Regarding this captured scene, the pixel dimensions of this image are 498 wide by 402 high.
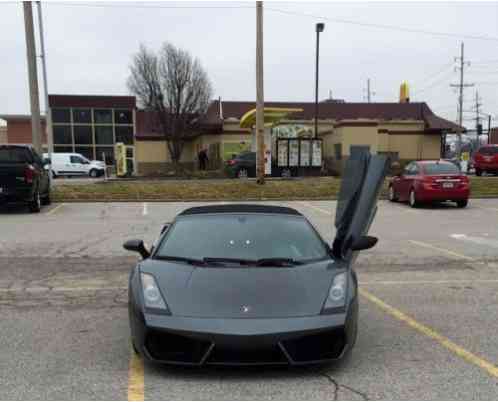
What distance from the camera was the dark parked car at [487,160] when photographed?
2792cm

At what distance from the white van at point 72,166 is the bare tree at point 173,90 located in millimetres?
6458

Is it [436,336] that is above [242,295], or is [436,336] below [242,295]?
below

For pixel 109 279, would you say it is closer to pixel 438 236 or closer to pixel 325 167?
pixel 438 236

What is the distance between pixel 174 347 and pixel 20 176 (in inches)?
464

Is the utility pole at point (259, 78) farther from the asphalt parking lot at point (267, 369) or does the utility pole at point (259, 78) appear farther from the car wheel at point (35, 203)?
the asphalt parking lot at point (267, 369)

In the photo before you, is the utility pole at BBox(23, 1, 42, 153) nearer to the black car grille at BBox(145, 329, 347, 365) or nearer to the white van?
the black car grille at BBox(145, 329, 347, 365)

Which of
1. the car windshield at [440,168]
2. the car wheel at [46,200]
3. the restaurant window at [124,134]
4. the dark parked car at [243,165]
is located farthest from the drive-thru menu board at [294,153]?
the restaurant window at [124,134]

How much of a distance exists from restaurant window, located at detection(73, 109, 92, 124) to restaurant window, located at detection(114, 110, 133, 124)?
254cm

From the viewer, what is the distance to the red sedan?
15.2 m

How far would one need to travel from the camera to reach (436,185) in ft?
49.8

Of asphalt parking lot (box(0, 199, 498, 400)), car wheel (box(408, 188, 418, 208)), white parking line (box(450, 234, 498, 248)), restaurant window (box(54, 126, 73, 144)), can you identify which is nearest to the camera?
asphalt parking lot (box(0, 199, 498, 400))

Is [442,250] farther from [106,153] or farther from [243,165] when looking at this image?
[106,153]

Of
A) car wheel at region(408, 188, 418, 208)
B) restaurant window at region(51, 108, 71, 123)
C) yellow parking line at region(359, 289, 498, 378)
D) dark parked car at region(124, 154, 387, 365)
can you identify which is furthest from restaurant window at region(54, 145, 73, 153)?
yellow parking line at region(359, 289, 498, 378)

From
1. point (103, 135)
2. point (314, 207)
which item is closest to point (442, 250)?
point (314, 207)
